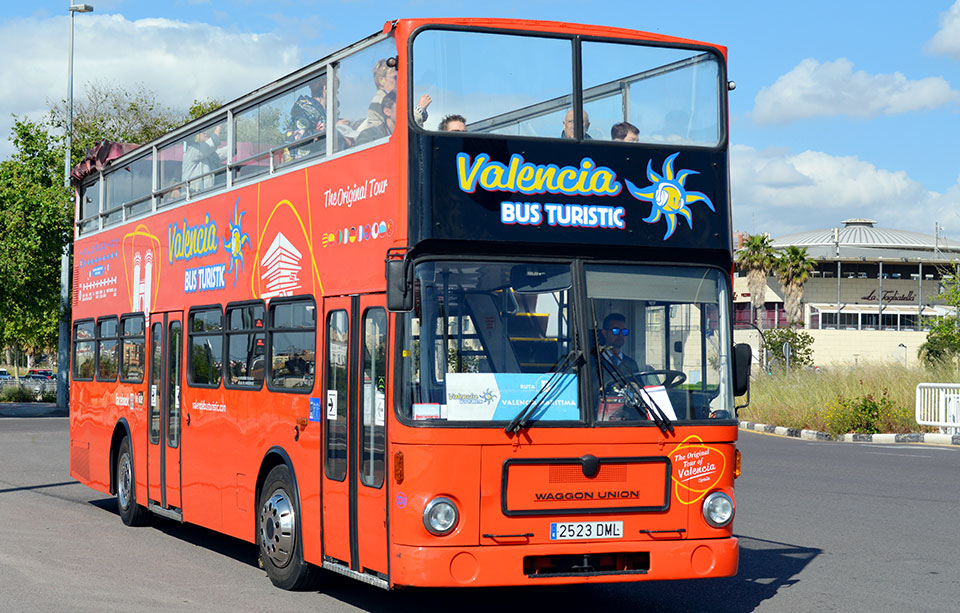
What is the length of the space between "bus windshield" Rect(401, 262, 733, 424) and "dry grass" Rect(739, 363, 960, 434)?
800 inches

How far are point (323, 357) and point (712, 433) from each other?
2772 millimetres

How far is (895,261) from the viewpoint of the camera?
76938 mm

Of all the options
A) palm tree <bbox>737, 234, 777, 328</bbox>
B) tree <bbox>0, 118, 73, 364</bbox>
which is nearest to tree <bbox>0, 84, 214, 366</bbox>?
tree <bbox>0, 118, 73, 364</bbox>

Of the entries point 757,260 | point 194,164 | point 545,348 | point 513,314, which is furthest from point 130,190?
point 757,260

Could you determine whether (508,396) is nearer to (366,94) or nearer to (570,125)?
(570,125)

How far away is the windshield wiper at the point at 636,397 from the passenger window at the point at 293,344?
2.41 m

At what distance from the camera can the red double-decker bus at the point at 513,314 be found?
7184 millimetres

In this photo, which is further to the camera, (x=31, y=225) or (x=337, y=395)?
(x=31, y=225)

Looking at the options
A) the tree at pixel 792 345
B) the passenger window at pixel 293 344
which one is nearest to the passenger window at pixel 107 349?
the passenger window at pixel 293 344

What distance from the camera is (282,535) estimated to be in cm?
911

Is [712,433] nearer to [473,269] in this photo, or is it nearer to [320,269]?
[473,269]

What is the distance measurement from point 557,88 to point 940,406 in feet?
68.0

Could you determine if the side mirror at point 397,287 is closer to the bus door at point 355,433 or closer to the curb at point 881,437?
the bus door at point 355,433

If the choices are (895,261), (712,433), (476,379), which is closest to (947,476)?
(712,433)
